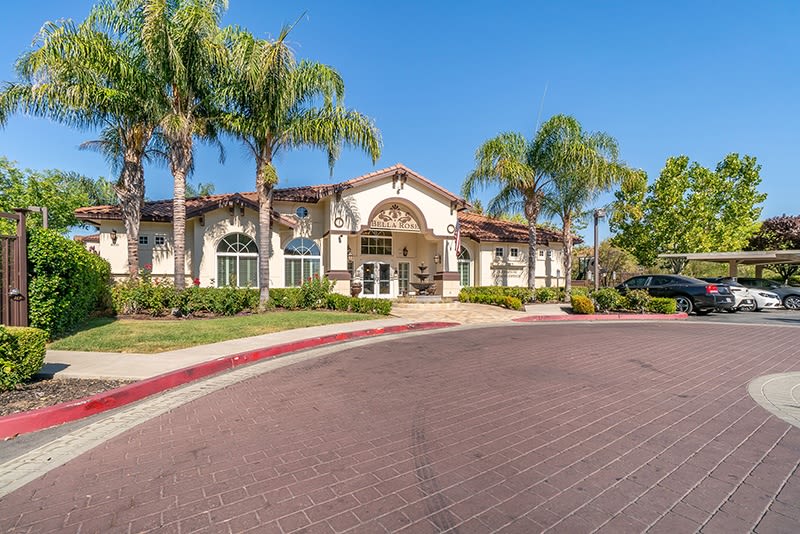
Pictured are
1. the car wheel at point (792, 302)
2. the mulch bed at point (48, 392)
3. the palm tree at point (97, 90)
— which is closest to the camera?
the mulch bed at point (48, 392)

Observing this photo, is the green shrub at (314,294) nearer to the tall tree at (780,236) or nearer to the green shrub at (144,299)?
the green shrub at (144,299)

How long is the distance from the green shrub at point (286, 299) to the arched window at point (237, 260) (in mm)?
2696

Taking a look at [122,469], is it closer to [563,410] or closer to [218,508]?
[218,508]

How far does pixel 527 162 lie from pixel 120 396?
2079 cm

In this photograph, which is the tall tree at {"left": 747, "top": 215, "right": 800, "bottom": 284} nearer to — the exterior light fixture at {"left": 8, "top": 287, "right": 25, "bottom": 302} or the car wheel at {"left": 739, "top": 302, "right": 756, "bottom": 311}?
the car wheel at {"left": 739, "top": 302, "right": 756, "bottom": 311}

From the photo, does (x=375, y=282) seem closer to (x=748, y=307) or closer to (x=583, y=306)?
(x=583, y=306)

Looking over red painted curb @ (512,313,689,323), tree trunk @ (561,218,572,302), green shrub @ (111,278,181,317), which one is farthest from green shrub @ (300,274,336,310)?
tree trunk @ (561,218,572,302)

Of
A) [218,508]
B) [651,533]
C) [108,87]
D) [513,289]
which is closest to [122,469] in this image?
[218,508]

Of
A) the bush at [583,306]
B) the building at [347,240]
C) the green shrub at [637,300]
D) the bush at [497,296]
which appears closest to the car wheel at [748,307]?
the green shrub at [637,300]

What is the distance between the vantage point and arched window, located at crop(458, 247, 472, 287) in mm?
25266

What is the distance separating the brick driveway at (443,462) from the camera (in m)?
2.76

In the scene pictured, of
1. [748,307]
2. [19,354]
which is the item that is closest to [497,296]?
[748,307]

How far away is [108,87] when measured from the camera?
1458 cm

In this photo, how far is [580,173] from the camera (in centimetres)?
2050
